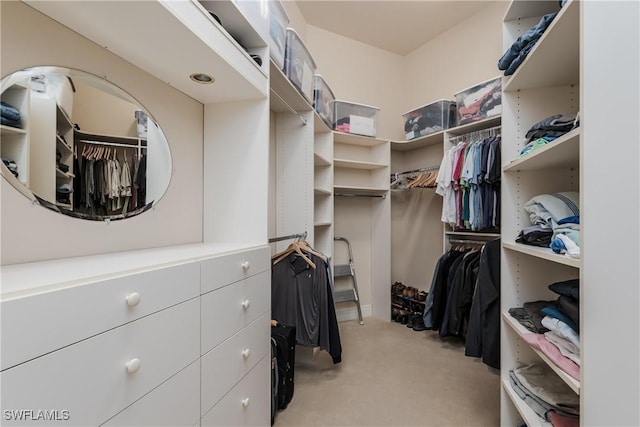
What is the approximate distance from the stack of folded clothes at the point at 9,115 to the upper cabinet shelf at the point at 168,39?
31 cm

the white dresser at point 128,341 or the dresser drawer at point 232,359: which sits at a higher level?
the white dresser at point 128,341

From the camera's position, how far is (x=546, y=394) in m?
1.22

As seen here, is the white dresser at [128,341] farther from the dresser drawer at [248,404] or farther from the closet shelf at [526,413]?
the closet shelf at [526,413]

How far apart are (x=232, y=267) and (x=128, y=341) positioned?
0.48 metres

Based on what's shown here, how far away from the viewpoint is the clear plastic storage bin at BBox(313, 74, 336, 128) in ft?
8.54

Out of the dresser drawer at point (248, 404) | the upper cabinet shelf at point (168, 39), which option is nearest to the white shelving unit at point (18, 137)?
the upper cabinet shelf at point (168, 39)

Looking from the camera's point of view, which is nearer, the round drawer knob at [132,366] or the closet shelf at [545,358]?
the round drawer knob at [132,366]

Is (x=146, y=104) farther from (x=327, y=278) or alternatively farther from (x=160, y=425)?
(x=327, y=278)

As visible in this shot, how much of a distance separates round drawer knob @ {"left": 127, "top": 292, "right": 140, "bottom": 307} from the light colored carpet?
1346mm

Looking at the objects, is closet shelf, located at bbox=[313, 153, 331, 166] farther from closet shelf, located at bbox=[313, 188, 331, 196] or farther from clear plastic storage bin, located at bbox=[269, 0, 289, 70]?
clear plastic storage bin, located at bbox=[269, 0, 289, 70]

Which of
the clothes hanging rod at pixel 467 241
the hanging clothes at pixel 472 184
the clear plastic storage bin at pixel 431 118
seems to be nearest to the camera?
the hanging clothes at pixel 472 184

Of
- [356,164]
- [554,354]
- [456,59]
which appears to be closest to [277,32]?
[356,164]

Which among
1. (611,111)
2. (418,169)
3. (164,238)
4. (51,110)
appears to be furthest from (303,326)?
(418,169)

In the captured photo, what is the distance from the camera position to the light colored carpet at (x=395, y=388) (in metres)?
1.70
